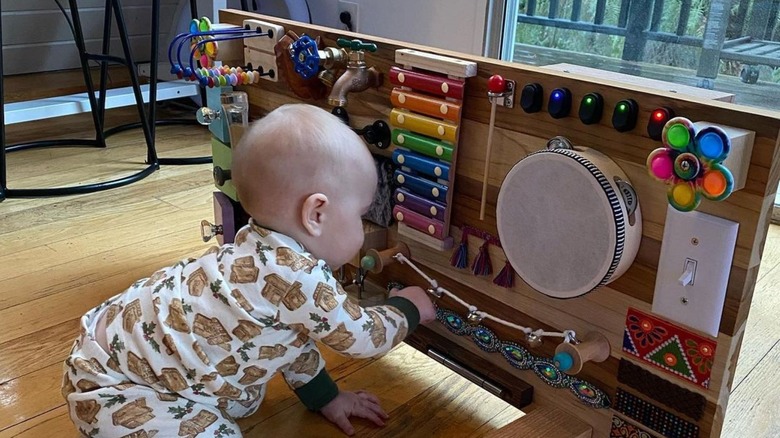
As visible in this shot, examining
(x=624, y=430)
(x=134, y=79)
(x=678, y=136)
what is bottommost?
(x=624, y=430)

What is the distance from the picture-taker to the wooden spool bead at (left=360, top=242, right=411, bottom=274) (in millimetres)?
904

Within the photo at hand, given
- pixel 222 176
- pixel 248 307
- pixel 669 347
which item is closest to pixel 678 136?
pixel 669 347

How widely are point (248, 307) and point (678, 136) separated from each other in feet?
1.38

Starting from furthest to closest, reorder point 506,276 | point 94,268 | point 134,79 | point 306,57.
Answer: point 134,79 < point 94,268 < point 306,57 < point 506,276

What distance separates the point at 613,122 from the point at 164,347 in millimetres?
474

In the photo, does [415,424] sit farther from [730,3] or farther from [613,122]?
[730,3]

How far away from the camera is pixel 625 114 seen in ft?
2.07

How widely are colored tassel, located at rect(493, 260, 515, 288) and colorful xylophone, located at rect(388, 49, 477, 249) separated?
8 centimetres

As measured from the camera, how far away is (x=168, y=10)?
2592mm

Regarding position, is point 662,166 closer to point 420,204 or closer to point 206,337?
point 420,204

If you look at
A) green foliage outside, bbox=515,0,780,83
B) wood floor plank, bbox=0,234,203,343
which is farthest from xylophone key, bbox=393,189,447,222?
green foliage outside, bbox=515,0,780,83

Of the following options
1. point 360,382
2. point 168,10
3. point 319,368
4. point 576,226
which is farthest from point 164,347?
point 168,10

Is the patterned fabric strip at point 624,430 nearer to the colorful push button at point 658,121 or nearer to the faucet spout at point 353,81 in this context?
the colorful push button at point 658,121

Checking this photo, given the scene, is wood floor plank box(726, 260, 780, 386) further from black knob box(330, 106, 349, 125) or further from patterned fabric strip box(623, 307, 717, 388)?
black knob box(330, 106, 349, 125)
